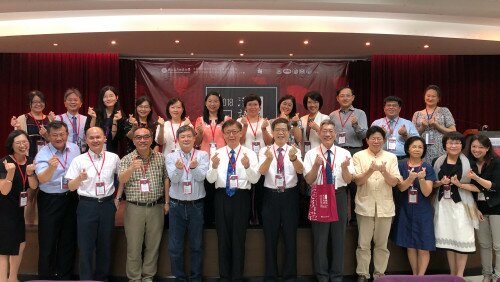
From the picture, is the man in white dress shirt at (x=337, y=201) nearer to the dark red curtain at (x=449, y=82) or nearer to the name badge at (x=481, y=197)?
the name badge at (x=481, y=197)

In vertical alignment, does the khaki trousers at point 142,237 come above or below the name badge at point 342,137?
below


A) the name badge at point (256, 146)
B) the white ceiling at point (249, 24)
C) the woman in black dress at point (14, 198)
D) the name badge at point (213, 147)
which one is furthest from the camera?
Result: the white ceiling at point (249, 24)

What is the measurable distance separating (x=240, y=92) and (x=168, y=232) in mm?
4238

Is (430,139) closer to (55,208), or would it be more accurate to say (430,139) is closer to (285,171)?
(285,171)

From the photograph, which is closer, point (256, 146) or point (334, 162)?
point (334, 162)

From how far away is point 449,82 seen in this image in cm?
809

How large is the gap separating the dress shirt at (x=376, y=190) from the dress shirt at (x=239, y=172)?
0.91 meters

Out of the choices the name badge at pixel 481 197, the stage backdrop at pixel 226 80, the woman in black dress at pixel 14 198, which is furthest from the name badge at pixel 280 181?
the stage backdrop at pixel 226 80

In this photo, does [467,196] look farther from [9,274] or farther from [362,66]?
[362,66]

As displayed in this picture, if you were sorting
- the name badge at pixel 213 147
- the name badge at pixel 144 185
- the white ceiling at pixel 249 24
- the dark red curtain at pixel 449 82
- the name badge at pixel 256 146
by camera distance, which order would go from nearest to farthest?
1. the name badge at pixel 144 185
2. the name badge at pixel 213 147
3. the name badge at pixel 256 146
4. the white ceiling at pixel 249 24
5. the dark red curtain at pixel 449 82

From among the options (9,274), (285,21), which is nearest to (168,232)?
(9,274)

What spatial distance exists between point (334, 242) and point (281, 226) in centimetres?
49

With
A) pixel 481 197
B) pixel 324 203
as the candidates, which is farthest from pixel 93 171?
pixel 481 197

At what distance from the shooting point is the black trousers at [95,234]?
3.50 m
